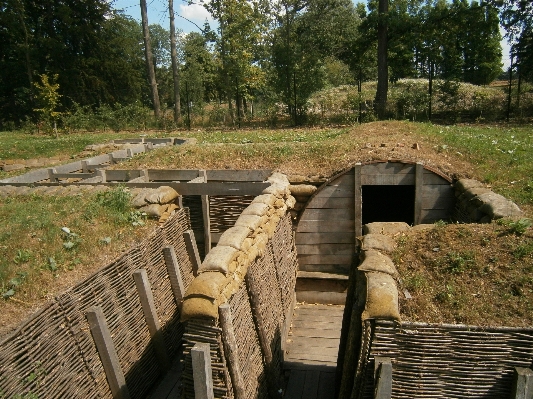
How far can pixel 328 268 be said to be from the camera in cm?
868

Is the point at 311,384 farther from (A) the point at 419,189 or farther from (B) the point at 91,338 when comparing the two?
(A) the point at 419,189

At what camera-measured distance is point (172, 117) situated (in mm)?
25016

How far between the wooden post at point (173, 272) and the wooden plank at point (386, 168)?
3873 mm

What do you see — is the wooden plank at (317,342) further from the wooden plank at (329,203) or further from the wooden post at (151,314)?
the wooden plank at (329,203)

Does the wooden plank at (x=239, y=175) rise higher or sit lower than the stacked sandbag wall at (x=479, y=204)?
higher

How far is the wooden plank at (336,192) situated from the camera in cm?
847

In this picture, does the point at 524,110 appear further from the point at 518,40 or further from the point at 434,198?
the point at 434,198

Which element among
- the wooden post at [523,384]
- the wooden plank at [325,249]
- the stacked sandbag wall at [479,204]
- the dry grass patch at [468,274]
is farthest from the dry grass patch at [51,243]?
the stacked sandbag wall at [479,204]

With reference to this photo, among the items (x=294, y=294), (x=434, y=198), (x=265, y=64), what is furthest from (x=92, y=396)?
(x=265, y=64)

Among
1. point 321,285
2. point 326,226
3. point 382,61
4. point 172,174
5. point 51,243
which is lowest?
point 321,285

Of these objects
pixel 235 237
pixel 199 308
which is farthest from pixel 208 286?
pixel 235 237

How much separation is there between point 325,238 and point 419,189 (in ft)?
6.50

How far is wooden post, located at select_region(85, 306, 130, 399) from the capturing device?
499 centimetres

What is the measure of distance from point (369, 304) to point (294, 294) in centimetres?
464
